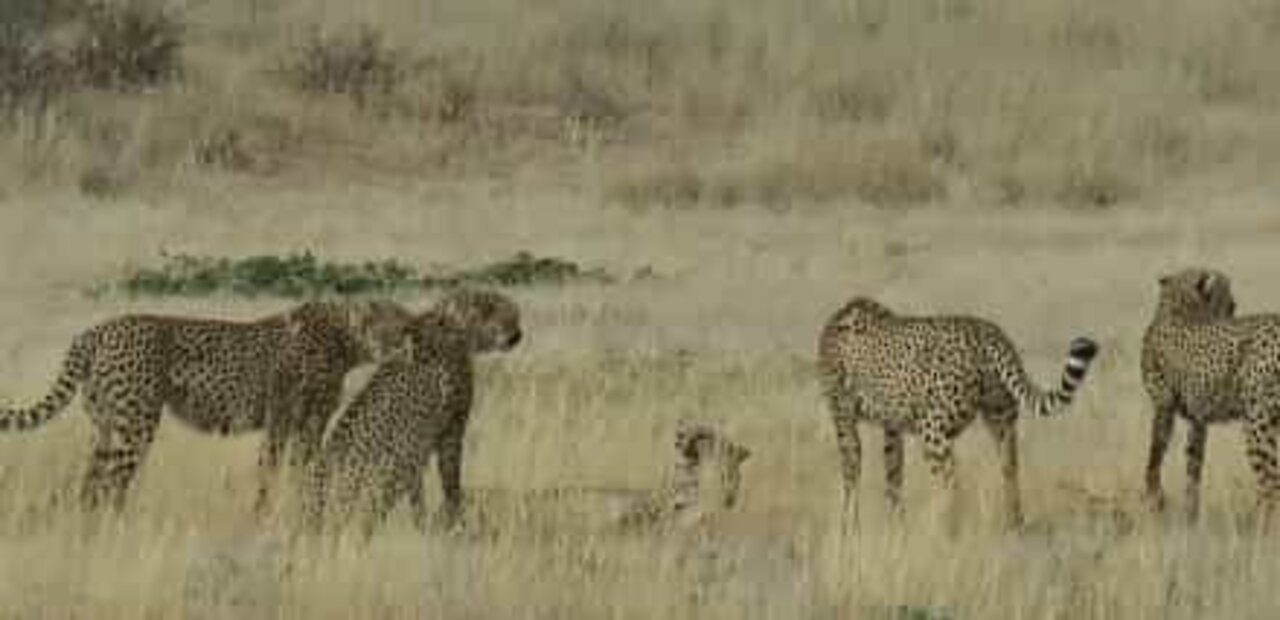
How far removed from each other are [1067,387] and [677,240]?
10.0 metres

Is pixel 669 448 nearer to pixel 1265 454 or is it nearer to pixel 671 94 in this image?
pixel 1265 454

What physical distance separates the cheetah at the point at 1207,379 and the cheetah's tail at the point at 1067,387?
0.64 metres

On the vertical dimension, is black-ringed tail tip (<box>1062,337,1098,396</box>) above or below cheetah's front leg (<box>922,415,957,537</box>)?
above

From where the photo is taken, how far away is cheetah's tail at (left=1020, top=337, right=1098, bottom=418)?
29.4 feet

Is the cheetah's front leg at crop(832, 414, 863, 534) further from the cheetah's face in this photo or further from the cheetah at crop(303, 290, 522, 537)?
the cheetah's face

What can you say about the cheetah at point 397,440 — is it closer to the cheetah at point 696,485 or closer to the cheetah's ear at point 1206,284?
the cheetah at point 696,485

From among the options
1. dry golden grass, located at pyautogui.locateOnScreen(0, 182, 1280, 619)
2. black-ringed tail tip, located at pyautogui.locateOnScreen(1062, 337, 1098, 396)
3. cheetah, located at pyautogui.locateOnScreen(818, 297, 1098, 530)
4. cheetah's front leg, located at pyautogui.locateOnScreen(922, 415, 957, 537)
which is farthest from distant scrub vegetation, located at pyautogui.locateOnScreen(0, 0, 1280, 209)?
black-ringed tail tip, located at pyautogui.locateOnScreen(1062, 337, 1098, 396)

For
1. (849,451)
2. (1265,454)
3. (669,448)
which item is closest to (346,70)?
(669,448)

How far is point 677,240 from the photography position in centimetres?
1902

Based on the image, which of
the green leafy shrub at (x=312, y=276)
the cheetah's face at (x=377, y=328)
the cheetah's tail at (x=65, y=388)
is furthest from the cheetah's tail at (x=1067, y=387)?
the green leafy shrub at (x=312, y=276)

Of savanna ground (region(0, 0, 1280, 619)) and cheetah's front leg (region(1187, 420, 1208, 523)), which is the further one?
cheetah's front leg (region(1187, 420, 1208, 523))

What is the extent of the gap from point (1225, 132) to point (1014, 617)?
1798 cm

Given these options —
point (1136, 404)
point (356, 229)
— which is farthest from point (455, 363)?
point (356, 229)

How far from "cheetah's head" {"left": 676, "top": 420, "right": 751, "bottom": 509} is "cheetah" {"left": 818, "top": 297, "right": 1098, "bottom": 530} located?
0.37m
